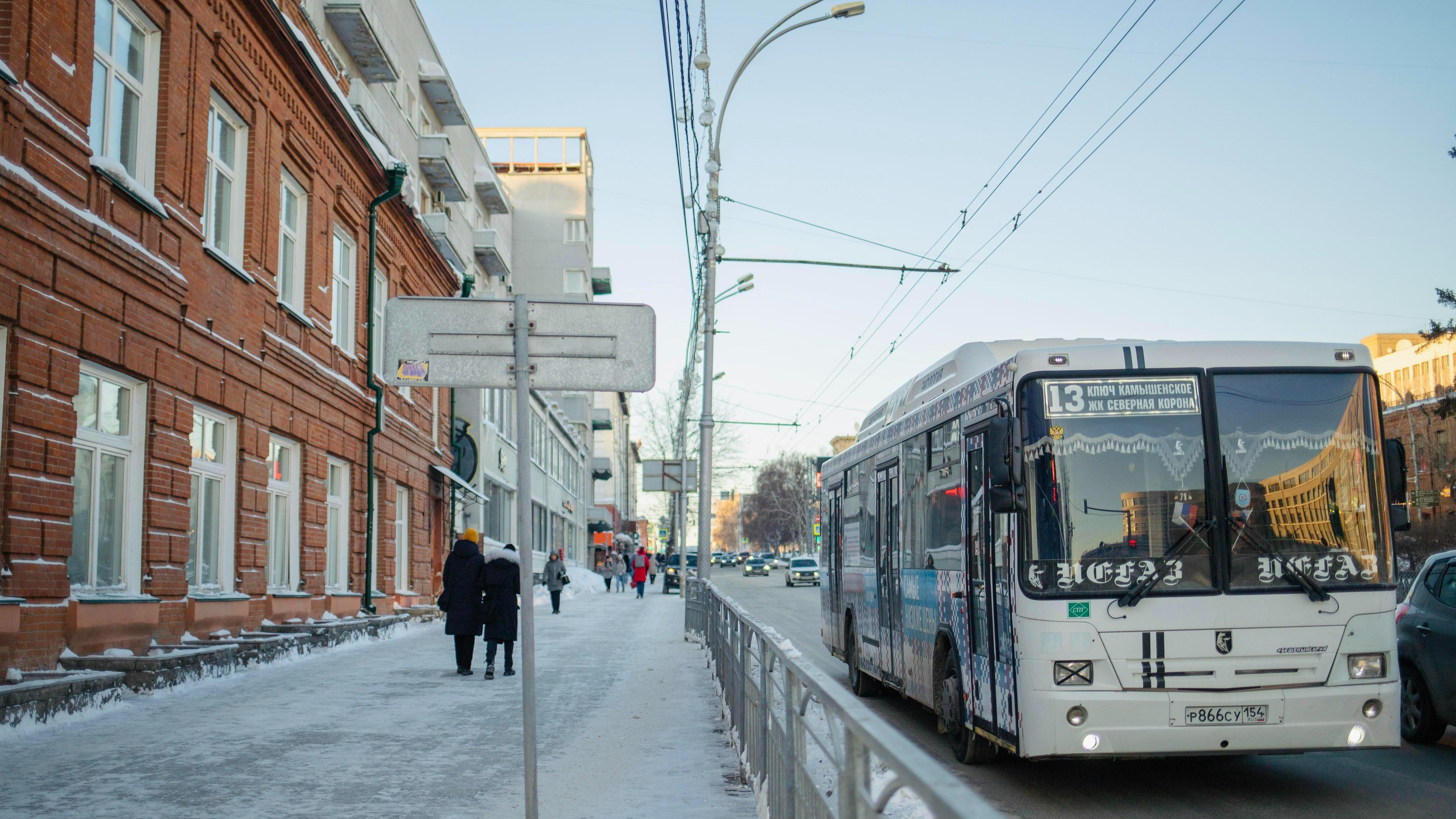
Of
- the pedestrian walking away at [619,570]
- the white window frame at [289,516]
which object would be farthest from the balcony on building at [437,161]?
the pedestrian walking away at [619,570]

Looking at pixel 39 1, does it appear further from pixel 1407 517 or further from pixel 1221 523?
pixel 1407 517

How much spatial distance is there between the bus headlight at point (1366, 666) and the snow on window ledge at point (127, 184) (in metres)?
11.1

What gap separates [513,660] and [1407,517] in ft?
39.5

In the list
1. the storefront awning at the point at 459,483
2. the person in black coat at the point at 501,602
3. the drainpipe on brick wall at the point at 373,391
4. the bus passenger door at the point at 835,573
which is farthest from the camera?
the storefront awning at the point at 459,483

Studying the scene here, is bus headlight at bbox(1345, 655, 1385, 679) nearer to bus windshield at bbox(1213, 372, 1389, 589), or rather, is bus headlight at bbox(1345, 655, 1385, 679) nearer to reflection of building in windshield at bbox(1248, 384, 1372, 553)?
bus windshield at bbox(1213, 372, 1389, 589)

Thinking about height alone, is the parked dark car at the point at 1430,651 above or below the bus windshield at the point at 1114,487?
below

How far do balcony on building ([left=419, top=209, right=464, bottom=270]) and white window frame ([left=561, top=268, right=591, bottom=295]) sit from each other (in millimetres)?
38647

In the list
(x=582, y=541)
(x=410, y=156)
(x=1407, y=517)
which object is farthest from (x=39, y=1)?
(x=582, y=541)

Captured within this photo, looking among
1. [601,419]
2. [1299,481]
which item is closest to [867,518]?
[1299,481]

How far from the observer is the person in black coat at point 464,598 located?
15.2 meters

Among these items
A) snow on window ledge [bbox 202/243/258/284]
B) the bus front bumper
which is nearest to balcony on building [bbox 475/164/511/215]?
snow on window ledge [bbox 202/243/258/284]

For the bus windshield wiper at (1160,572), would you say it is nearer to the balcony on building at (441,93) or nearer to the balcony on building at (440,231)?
the balcony on building at (440,231)

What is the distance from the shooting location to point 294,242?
64.4 feet

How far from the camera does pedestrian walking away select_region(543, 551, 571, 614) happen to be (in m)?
30.8
